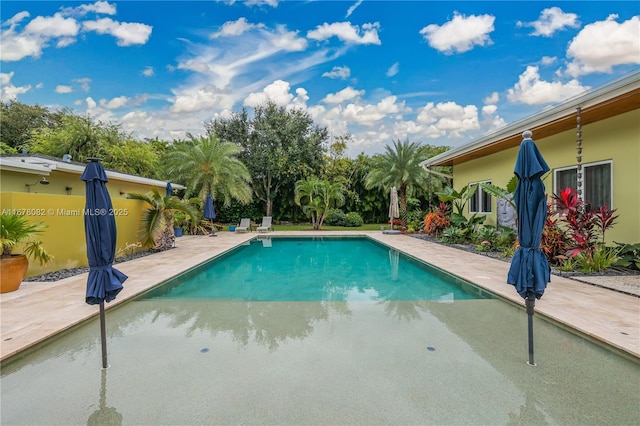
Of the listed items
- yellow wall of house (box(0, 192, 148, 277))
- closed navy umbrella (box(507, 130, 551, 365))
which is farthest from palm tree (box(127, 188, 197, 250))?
closed navy umbrella (box(507, 130, 551, 365))

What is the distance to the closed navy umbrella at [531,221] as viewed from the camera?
131 inches

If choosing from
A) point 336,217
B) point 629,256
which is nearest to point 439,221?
point 629,256

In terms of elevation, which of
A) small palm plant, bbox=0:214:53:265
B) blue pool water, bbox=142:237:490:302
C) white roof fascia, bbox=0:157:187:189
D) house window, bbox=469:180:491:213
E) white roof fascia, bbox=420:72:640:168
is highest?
white roof fascia, bbox=420:72:640:168

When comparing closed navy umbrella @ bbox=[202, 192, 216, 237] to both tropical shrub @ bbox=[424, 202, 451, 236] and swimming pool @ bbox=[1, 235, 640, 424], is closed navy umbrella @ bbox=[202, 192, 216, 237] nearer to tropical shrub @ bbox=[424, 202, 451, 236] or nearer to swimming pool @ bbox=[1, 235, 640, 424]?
tropical shrub @ bbox=[424, 202, 451, 236]

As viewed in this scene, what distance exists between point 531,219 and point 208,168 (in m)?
18.5

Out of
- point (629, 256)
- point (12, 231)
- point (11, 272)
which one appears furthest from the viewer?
point (629, 256)

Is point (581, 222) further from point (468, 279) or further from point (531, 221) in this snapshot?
point (531, 221)

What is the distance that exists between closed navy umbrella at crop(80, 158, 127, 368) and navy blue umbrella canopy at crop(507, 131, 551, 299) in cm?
419

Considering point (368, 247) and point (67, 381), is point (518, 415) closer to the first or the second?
point (67, 381)

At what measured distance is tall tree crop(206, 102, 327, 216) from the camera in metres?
23.6

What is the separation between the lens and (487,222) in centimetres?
1401

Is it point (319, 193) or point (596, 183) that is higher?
point (319, 193)

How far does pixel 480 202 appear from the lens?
1479cm

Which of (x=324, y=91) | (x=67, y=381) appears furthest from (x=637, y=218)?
(x=324, y=91)
